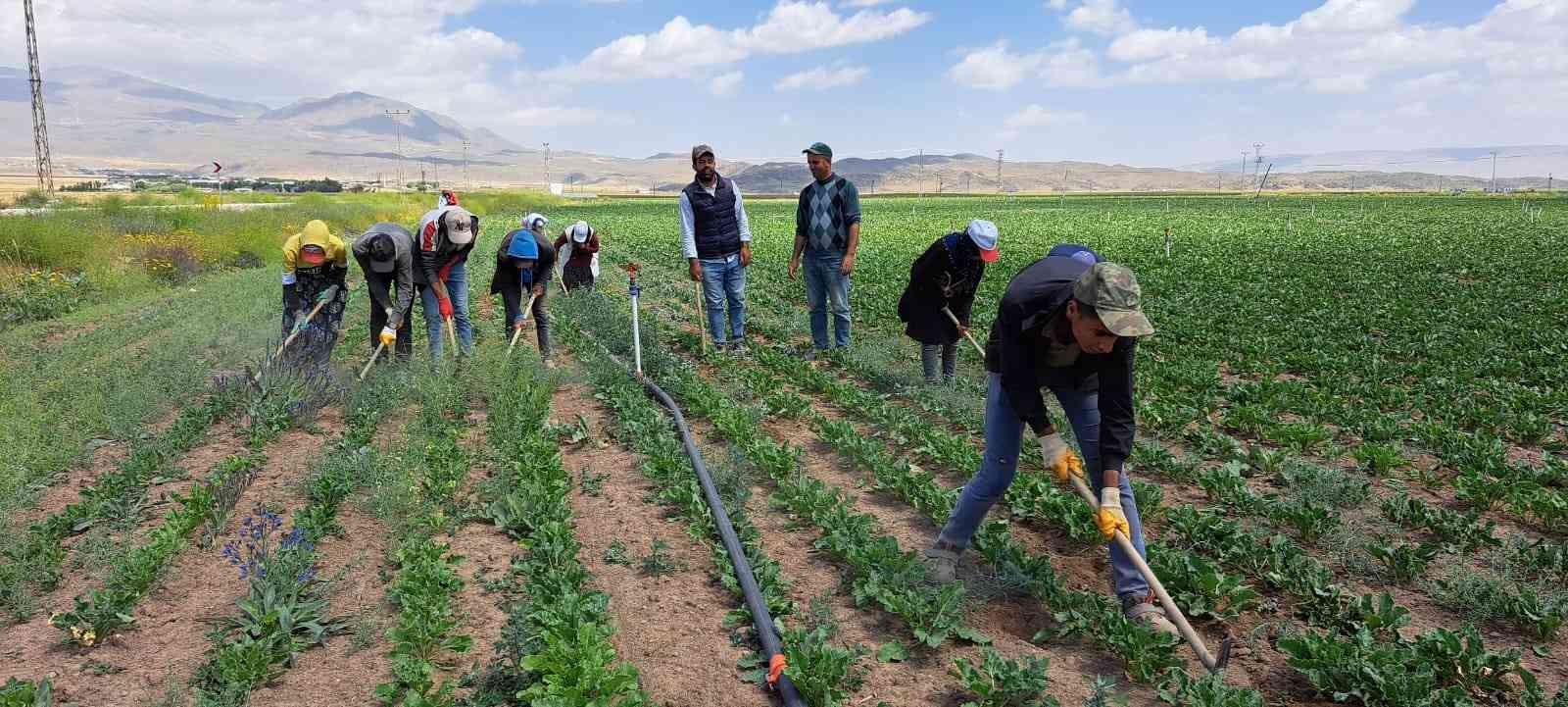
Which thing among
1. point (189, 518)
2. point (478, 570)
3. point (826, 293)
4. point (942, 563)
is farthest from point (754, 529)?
point (826, 293)

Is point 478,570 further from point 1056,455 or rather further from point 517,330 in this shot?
point 517,330

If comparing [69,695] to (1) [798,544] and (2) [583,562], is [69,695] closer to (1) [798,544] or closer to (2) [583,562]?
(2) [583,562]

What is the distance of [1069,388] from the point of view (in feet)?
13.8

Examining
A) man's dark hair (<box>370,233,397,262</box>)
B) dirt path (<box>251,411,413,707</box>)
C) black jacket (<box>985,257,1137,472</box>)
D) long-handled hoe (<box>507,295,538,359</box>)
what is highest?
man's dark hair (<box>370,233,397,262</box>)

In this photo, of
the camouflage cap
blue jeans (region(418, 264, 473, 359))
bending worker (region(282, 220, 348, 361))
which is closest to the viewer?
the camouflage cap

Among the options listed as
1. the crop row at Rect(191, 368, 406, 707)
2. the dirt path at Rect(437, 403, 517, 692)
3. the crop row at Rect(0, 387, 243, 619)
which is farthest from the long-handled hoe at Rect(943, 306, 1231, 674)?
the crop row at Rect(0, 387, 243, 619)

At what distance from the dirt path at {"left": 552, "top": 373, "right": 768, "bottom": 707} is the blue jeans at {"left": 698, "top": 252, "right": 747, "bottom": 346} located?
126 inches

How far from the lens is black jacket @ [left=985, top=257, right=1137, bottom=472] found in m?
3.89

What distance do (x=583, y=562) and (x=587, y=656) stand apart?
1.42 meters

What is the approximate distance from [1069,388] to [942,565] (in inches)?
43.2

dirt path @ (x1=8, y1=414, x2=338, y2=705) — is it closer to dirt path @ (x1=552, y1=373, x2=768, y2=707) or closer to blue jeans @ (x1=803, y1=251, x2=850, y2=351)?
dirt path @ (x1=552, y1=373, x2=768, y2=707)

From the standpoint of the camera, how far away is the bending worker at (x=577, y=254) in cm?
1043

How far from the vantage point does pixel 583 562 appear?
16.7 ft

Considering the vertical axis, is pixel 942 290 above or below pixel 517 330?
above
